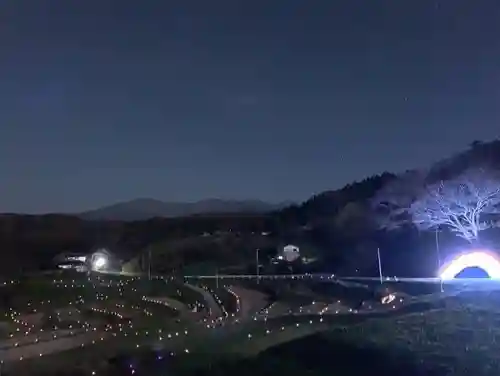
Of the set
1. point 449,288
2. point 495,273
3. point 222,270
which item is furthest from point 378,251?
point 222,270

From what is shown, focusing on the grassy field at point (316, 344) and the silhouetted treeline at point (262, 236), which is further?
the silhouetted treeline at point (262, 236)

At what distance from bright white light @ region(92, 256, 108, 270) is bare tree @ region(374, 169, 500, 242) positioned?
53.4ft

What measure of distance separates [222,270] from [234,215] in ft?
24.6

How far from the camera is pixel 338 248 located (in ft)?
65.8

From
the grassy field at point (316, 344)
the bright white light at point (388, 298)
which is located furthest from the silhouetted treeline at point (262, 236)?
the grassy field at point (316, 344)

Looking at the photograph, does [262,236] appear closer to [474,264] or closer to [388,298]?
[474,264]

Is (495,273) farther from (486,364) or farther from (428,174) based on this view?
(486,364)

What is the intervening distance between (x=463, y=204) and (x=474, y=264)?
6.18 ft

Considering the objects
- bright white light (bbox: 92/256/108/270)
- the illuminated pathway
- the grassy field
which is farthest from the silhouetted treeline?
the grassy field

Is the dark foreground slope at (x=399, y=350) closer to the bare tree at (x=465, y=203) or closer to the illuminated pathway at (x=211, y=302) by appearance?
the illuminated pathway at (x=211, y=302)

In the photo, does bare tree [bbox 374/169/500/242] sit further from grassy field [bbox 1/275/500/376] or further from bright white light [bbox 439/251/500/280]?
grassy field [bbox 1/275/500/376]

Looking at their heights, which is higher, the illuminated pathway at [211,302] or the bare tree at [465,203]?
the bare tree at [465,203]

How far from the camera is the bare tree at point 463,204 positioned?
15.5 metres

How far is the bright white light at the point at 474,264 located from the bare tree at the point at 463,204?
118cm
